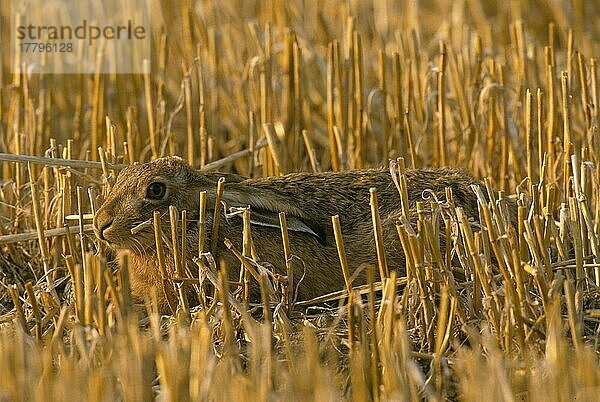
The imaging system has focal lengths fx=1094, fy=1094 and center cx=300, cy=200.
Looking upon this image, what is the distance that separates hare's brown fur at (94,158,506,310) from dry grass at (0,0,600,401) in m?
0.13

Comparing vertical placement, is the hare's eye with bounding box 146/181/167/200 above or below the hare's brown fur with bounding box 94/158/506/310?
above

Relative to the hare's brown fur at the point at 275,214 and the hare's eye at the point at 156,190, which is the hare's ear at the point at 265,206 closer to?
the hare's brown fur at the point at 275,214

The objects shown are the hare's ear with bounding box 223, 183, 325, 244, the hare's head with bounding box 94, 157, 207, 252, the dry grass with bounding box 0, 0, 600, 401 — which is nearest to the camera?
the dry grass with bounding box 0, 0, 600, 401

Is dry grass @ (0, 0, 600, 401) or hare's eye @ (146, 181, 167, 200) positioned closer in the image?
dry grass @ (0, 0, 600, 401)

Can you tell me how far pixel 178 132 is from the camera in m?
6.57

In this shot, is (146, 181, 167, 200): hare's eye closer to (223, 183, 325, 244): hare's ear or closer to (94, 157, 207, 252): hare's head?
(94, 157, 207, 252): hare's head

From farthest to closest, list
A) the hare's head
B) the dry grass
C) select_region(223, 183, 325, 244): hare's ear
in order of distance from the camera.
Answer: select_region(223, 183, 325, 244): hare's ear < the hare's head < the dry grass

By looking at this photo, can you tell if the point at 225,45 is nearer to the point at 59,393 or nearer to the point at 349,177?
the point at 349,177

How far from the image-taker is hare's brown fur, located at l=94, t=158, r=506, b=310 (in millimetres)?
4262

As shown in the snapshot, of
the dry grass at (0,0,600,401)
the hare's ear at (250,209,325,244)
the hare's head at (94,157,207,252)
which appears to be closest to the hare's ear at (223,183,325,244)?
the hare's ear at (250,209,325,244)

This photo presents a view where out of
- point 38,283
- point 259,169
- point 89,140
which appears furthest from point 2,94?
point 38,283

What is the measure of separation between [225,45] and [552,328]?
4405 mm

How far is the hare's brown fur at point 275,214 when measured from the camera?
4.26 meters

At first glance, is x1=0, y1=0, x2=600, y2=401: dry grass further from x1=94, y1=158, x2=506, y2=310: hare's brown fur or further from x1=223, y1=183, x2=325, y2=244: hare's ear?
x1=223, y1=183, x2=325, y2=244: hare's ear
